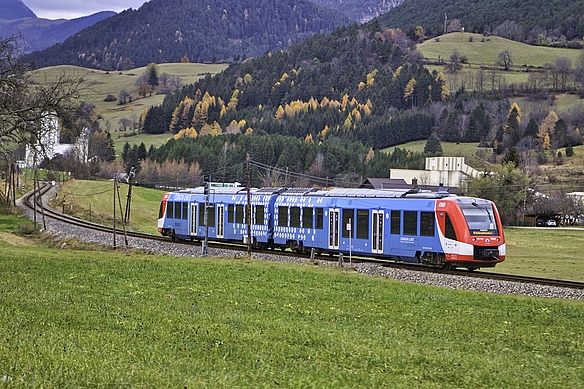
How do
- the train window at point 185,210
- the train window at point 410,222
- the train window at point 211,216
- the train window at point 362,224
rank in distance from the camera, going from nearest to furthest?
the train window at point 410,222, the train window at point 362,224, the train window at point 211,216, the train window at point 185,210

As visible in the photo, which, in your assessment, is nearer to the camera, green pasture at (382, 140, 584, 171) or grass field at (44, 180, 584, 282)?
grass field at (44, 180, 584, 282)

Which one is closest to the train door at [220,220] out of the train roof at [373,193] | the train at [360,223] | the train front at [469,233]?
the train at [360,223]

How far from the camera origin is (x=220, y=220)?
4962 centimetres

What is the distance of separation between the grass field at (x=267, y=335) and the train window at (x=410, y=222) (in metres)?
11.7

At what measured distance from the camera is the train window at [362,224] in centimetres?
3803

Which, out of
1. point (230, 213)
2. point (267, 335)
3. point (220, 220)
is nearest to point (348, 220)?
point (230, 213)

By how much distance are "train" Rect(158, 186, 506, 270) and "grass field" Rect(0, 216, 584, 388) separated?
1014cm

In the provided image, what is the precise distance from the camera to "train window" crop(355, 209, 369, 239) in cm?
3803

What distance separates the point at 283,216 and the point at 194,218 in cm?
953

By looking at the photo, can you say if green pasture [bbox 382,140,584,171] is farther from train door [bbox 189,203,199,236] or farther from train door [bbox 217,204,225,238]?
train door [bbox 217,204,225,238]

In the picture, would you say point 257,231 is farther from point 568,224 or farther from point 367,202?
point 568,224

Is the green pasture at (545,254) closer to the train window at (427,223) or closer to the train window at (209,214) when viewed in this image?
the train window at (427,223)

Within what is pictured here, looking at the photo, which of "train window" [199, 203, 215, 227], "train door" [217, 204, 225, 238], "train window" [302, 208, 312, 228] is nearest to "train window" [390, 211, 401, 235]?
"train window" [302, 208, 312, 228]

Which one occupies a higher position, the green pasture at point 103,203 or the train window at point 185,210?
the train window at point 185,210
